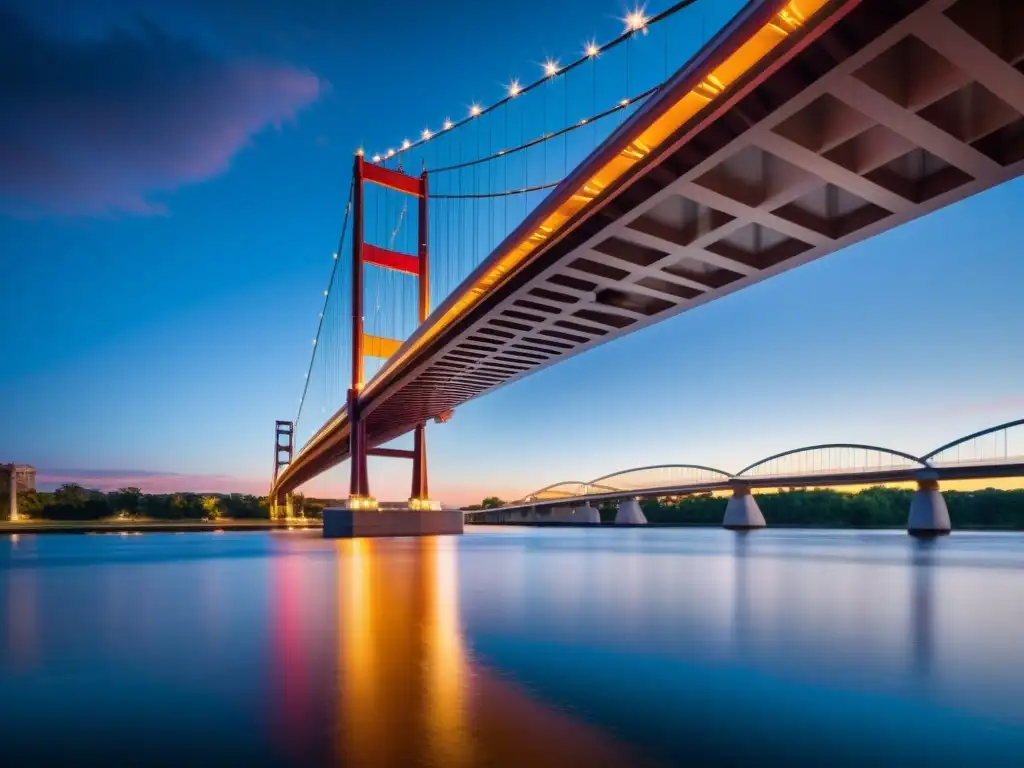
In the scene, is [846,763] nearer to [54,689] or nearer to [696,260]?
[54,689]

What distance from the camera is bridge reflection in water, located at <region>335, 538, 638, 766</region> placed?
3.28 meters

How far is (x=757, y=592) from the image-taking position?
11.0 metres

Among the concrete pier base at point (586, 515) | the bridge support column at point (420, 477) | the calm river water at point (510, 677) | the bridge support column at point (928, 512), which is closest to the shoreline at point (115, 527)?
the bridge support column at point (420, 477)

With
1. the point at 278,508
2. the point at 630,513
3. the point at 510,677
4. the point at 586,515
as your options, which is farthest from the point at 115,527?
the point at 586,515

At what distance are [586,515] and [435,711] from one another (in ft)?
295

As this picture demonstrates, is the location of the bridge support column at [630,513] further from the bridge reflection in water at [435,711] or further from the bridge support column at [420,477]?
the bridge reflection in water at [435,711]

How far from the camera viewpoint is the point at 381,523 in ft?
108

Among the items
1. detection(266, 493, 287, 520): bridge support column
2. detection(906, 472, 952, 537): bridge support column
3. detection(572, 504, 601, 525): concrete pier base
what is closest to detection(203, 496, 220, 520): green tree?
detection(266, 493, 287, 520): bridge support column

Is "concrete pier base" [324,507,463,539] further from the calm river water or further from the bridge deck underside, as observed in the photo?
the calm river water

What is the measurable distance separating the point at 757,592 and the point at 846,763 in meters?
8.18

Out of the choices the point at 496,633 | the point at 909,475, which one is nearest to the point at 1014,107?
the point at 496,633

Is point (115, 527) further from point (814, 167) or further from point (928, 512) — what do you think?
point (928, 512)

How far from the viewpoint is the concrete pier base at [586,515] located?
300 feet

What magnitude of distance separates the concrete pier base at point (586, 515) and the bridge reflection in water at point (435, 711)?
8563 cm
